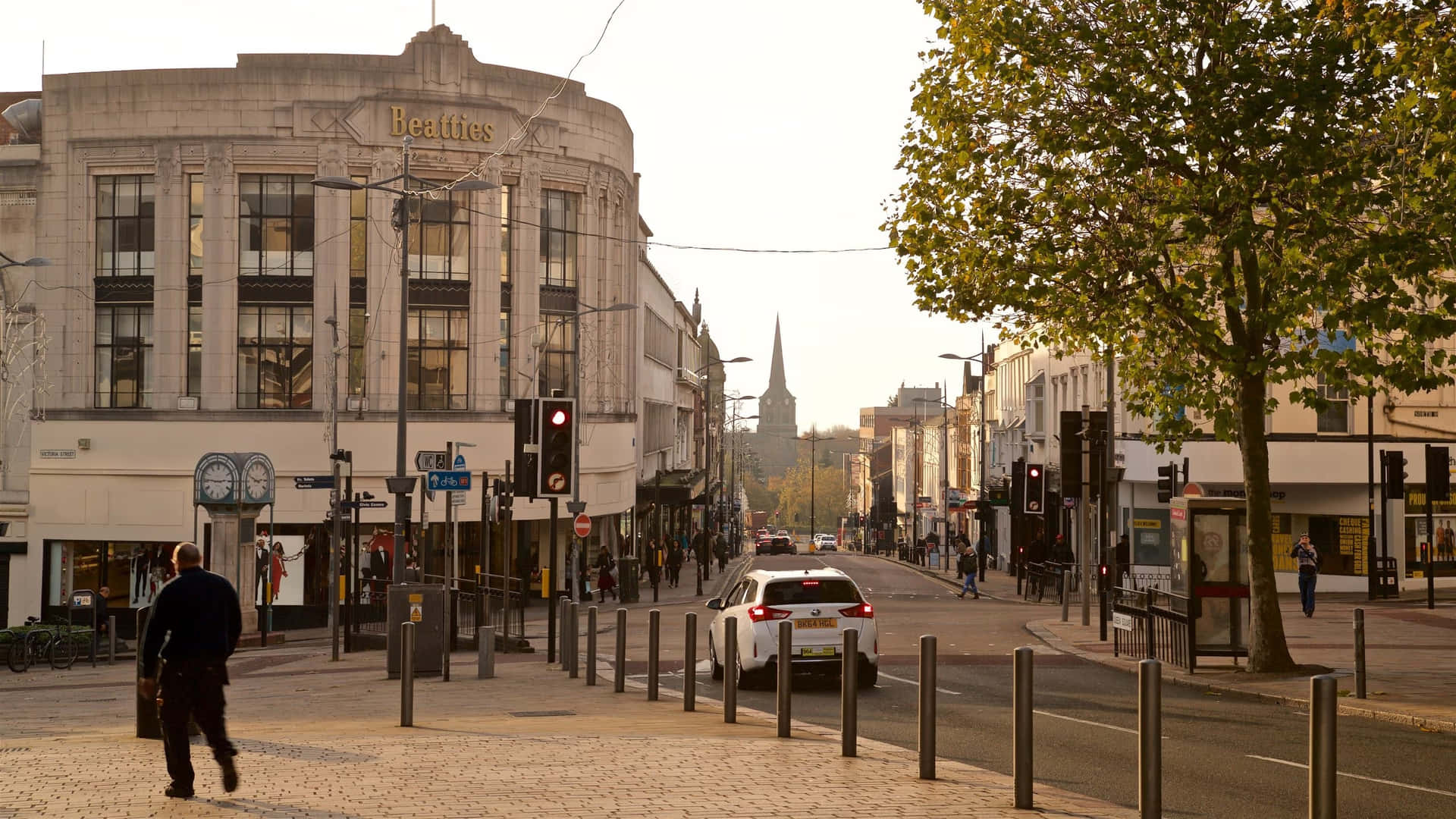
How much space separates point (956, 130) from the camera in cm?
1920

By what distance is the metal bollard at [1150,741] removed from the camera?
837 cm

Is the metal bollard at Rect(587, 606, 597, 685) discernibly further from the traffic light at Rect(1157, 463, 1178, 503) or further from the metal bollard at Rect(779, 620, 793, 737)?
the traffic light at Rect(1157, 463, 1178, 503)

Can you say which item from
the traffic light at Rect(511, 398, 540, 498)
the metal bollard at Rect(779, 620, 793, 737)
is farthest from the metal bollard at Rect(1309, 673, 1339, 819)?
the traffic light at Rect(511, 398, 540, 498)

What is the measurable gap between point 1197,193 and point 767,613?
7387 millimetres

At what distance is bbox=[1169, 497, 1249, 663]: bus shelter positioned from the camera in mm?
20797

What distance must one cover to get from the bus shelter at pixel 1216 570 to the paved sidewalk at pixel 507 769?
8.17m

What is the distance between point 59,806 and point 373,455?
3637 centimetres

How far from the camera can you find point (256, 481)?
102 feet

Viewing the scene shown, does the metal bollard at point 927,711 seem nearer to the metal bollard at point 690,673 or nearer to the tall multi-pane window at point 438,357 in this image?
the metal bollard at point 690,673

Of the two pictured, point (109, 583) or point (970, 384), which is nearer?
point (109, 583)

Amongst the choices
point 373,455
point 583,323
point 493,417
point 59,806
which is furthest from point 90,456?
point 59,806

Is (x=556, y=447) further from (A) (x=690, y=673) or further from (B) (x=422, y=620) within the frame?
(A) (x=690, y=673)

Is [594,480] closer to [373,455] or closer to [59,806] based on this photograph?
[373,455]

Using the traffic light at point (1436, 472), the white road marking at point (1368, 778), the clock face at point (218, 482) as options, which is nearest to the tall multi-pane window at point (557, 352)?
the clock face at point (218, 482)
